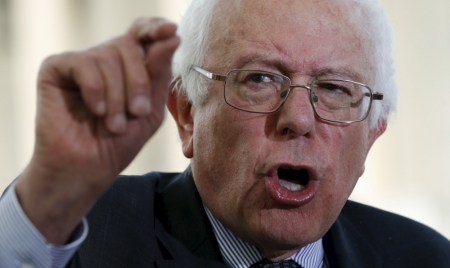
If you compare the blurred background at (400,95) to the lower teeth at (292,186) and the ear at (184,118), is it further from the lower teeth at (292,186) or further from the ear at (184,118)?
the lower teeth at (292,186)

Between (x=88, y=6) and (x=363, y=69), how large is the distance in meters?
3.85

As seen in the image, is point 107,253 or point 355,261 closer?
point 107,253

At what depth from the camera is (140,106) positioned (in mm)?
1166

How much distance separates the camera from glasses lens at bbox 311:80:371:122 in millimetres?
1856

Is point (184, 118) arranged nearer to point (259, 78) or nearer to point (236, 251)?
point (259, 78)

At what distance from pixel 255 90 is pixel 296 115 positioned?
18 centimetres

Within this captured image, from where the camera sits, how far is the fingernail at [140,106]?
1165mm

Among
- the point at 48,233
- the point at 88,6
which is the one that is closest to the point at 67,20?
the point at 88,6

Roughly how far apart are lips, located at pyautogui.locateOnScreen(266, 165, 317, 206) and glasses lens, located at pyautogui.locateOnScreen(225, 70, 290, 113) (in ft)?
0.64

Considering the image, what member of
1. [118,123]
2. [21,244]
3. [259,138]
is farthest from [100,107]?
[259,138]

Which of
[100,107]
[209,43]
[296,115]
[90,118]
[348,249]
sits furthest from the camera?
[348,249]

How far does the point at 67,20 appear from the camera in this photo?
205 inches

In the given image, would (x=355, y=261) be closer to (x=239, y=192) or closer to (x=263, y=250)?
(x=263, y=250)

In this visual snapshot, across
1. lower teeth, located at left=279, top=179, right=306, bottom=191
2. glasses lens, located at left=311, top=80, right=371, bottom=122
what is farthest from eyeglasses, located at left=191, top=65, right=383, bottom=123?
lower teeth, located at left=279, top=179, right=306, bottom=191
